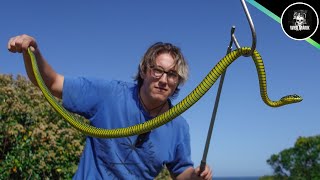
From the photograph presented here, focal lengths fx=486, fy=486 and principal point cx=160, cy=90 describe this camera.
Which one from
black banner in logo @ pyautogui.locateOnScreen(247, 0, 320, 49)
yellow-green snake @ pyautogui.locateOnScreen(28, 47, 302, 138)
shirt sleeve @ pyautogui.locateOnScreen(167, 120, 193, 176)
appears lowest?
shirt sleeve @ pyautogui.locateOnScreen(167, 120, 193, 176)

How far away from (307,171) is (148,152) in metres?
44.0

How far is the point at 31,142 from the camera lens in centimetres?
830

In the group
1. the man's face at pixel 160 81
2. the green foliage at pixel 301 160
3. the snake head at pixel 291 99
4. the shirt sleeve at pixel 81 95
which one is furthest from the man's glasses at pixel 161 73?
the green foliage at pixel 301 160

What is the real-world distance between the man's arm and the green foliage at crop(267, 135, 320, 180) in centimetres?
4295

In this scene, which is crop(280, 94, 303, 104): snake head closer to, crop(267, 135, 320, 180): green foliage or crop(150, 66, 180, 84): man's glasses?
crop(150, 66, 180, 84): man's glasses

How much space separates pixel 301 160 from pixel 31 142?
3956 centimetres

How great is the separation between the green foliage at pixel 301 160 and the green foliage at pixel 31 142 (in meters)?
38.2

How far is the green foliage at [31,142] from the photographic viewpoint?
323 inches

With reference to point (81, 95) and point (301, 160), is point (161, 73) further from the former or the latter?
point (301, 160)

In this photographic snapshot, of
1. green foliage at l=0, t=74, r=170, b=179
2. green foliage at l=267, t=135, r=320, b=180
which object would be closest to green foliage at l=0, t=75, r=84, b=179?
green foliage at l=0, t=74, r=170, b=179

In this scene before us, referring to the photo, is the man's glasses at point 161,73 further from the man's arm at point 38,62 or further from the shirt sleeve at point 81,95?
the man's arm at point 38,62

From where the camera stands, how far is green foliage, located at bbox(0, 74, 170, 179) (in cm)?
820

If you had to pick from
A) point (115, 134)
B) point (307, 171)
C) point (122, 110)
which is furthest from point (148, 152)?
point (307, 171)

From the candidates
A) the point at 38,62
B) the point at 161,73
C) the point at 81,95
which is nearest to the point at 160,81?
the point at 161,73
